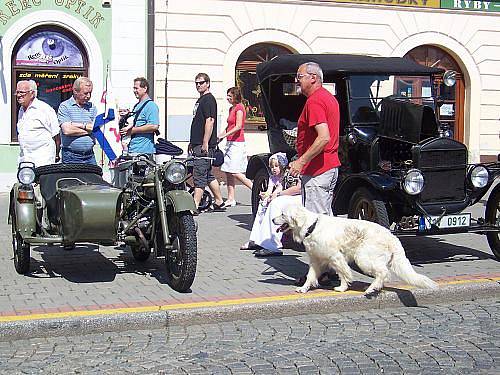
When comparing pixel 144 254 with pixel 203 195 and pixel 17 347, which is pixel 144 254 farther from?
pixel 203 195

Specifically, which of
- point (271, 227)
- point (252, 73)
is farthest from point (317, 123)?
point (252, 73)

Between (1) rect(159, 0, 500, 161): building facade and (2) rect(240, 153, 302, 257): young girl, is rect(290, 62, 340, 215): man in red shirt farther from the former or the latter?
(1) rect(159, 0, 500, 161): building facade

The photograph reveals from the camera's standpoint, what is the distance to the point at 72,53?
1423cm

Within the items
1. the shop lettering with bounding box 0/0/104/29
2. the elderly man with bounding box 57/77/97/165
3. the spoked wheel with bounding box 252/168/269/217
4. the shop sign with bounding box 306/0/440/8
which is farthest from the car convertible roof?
the shop sign with bounding box 306/0/440/8

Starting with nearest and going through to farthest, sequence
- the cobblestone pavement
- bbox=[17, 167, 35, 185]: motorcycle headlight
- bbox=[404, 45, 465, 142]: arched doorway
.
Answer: the cobblestone pavement, bbox=[17, 167, 35, 185]: motorcycle headlight, bbox=[404, 45, 465, 142]: arched doorway

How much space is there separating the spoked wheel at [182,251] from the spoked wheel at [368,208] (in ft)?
6.64

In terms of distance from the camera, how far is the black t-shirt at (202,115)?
1120 cm

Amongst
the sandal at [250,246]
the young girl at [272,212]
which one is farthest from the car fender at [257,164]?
the sandal at [250,246]

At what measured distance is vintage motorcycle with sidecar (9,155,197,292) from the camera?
648cm

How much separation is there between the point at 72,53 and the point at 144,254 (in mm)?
7545

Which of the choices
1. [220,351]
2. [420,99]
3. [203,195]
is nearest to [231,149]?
[203,195]

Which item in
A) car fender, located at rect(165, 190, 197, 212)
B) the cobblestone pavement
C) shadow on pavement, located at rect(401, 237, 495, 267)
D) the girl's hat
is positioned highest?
the girl's hat

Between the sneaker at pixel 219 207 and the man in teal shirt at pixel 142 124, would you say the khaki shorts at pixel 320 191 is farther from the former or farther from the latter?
the sneaker at pixel 219 207

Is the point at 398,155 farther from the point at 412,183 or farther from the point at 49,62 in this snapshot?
the point at 49,62
